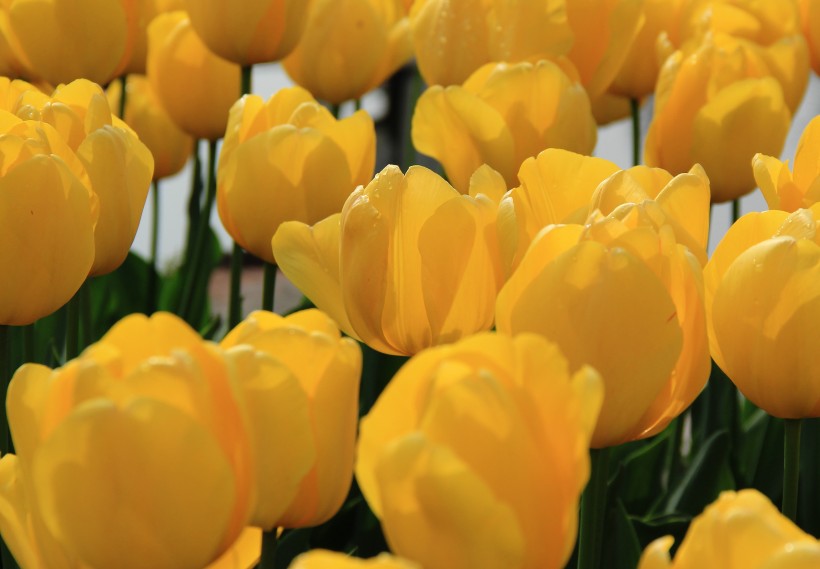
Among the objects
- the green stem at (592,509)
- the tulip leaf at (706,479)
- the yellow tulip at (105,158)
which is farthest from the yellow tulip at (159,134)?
the green stem at (592,509)

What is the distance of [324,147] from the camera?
3.55ft

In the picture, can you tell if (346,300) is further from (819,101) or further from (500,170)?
(819,101)

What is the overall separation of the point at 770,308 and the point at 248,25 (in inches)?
27.6

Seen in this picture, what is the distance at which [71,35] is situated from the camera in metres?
1.25

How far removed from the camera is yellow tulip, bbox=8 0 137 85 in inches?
49.0

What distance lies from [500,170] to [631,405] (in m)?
0.54

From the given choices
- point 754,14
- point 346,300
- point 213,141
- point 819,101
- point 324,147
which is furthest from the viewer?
point 819,101

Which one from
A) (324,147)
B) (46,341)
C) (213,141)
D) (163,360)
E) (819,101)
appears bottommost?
(819,101)

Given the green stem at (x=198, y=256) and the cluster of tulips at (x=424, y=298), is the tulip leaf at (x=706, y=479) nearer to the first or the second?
the cluster of tulips at (x=424, y=298)

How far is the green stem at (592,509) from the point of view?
67 centimetres

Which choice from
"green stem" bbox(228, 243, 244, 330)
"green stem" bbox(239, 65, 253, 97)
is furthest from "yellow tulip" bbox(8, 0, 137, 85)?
"green stem" bbox(228, 243, 244, 330)

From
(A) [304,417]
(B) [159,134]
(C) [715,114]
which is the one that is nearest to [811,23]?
(C) [715,114]

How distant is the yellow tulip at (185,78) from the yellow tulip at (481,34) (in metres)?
0.23

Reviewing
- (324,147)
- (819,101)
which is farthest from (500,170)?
(819,101)
